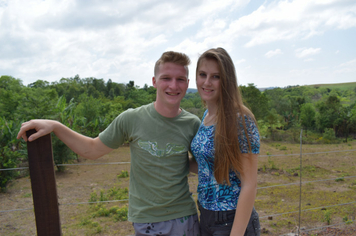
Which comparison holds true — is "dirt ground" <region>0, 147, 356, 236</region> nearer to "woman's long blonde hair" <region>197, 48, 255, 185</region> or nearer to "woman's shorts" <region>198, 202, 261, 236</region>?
"woman's shorts" <region>198, 202, 261, 236</region>

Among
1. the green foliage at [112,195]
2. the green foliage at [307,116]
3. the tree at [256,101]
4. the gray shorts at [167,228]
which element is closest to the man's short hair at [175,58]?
the gray shorts at [167,228]

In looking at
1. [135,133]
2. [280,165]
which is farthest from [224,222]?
[280,165]

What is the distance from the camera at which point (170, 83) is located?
1.46 meters

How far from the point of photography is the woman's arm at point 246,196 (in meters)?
1.25

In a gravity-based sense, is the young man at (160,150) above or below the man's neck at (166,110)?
below

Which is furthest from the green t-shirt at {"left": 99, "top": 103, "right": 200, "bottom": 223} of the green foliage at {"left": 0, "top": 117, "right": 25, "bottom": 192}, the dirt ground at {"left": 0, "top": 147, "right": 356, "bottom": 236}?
the green foliage at {"left": 0, "top": 117, "right": 25, "bottom": 192}

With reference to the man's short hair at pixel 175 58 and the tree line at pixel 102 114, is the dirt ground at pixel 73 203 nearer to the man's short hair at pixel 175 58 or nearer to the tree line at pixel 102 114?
the tree line at pixel 102 114

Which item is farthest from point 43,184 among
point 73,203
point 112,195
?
point 112,195

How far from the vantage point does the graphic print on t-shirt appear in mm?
1453

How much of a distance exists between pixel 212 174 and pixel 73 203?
187 cm

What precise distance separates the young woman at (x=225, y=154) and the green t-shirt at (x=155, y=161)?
11 cm

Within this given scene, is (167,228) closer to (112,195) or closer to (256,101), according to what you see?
(112,195)

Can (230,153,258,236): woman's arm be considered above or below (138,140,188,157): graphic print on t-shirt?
below

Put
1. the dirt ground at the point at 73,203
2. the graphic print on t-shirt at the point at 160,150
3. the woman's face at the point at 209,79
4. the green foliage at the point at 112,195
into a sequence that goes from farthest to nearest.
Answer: the green foliage at the point at 112,195, the dirt ground at the point at 73,203, the graphic print on t-shirt at the point at 160,150, the woman's face at the point at 209,79
